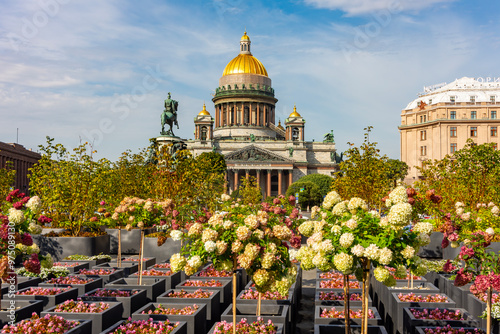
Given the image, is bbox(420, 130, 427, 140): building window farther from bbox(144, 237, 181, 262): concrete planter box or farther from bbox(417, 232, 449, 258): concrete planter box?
bbox(144, 237, 181, 262): concrete planter box

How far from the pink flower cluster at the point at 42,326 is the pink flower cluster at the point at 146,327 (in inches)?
32.8

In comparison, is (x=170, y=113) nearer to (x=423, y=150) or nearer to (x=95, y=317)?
(x=95, y=317)

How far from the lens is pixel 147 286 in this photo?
11188 mm

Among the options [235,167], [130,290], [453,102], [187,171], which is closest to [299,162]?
[235,167]

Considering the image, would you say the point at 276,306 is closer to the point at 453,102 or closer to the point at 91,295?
the point at 91,295

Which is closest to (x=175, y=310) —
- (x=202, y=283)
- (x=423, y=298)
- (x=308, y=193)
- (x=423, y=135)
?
(x=202, y=283)

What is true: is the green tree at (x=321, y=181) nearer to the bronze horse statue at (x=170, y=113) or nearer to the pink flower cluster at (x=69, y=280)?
the bronze horse statue at (x=170, y=113)

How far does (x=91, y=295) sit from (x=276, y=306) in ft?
13.2

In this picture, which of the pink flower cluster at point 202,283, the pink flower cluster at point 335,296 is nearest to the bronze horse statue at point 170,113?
the pink flower cluster at point 202,283

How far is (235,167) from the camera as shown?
9581cm

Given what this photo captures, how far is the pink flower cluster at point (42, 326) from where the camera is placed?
776 cm

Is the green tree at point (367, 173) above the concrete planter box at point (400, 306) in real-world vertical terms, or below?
above

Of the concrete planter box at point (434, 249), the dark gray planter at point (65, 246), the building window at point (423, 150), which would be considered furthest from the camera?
the building window at point (423, 150)

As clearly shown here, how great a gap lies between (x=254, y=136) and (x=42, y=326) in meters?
93.9
